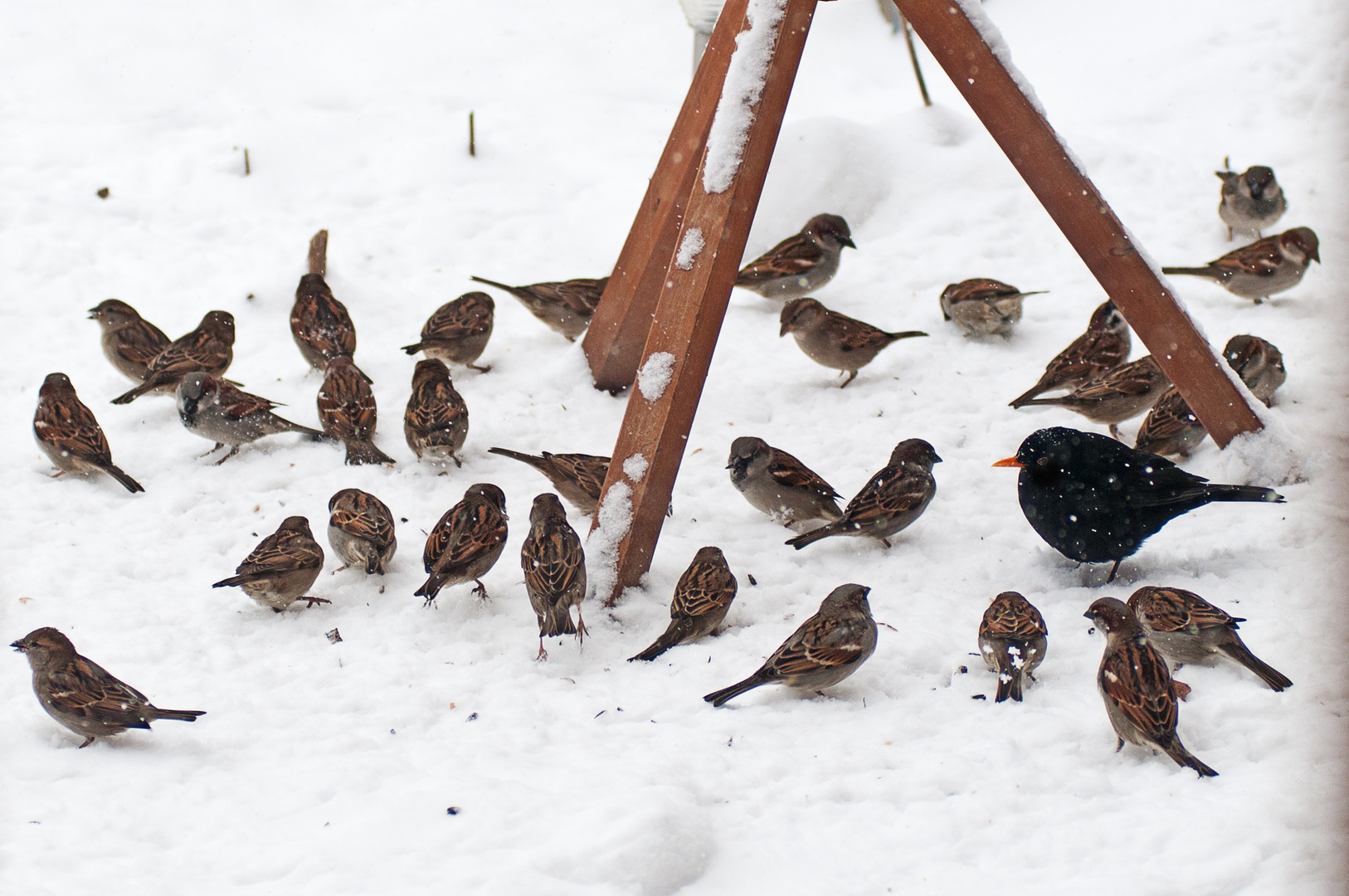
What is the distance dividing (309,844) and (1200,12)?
1134cm

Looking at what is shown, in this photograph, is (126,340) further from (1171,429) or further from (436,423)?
(1171,429)

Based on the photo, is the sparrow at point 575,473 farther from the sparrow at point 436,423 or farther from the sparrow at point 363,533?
the sparrow at point 363,533

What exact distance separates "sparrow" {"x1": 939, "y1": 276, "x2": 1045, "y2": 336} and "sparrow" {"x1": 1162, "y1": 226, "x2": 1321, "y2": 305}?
103cm

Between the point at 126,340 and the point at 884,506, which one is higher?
the point at 126,340

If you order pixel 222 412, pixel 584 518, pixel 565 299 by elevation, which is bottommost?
pixel 584 518

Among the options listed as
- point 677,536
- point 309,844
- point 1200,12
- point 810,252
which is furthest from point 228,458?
point 1200,12

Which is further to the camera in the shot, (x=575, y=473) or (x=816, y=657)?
(x=575, y=473)

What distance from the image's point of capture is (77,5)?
997cm

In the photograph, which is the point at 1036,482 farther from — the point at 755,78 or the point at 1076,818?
the point at 755,78

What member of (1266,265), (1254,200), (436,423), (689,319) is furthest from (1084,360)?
(436,423)

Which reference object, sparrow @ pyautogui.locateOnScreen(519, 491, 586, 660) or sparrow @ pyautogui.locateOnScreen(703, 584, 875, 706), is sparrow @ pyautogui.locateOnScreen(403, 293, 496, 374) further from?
sparrow @ pyautogui.locateOnScreen(703, 584, 875, 706)

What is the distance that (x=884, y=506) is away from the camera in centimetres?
495

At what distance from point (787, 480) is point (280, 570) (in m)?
2.30

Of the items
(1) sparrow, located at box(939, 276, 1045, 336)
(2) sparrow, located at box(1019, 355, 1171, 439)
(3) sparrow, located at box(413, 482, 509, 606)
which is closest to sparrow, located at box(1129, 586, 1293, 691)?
(2) sparrow, located at box(1019, 355, 1171, 439)
